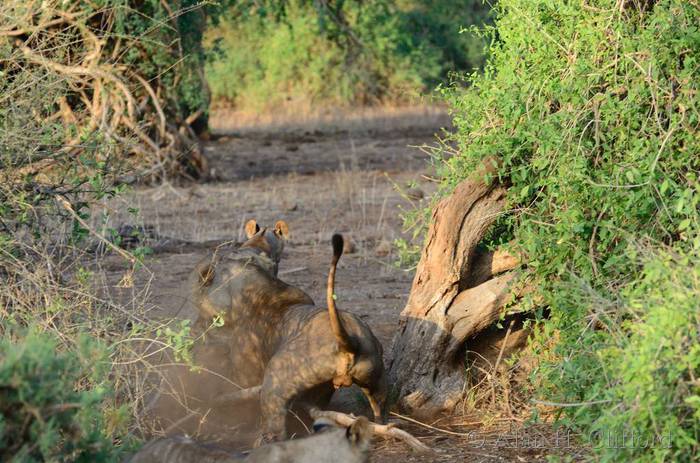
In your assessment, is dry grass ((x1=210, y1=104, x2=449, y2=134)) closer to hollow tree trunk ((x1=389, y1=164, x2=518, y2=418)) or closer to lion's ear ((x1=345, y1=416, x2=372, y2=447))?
hollow tree trunk ((x1=389, y1=164, x2=518, y2=418))

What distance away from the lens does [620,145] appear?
5203 mm

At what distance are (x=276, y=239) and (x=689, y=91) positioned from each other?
8.81 ft

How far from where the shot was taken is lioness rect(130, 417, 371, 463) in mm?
3957

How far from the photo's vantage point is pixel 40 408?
11.2ft

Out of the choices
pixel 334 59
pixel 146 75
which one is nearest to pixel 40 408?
pixel 146 75

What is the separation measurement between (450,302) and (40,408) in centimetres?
289

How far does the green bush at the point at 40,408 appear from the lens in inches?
133

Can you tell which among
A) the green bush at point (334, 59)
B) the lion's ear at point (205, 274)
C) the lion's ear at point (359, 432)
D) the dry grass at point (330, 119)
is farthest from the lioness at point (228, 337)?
the green bush at point (334, 59)

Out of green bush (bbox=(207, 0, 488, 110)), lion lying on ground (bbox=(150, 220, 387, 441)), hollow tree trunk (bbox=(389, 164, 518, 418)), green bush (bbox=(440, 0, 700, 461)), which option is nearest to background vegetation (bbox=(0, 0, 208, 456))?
lion lying on ground (bbox=(150, 220, 387, 441))

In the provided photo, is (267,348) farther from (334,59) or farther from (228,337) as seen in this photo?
(334,59)

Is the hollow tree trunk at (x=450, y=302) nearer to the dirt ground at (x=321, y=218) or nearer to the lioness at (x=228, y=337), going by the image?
the dirt ground at (x=321, y=218)

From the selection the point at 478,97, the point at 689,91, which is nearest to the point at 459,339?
the point at 478,97

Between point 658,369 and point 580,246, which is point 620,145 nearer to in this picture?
point 580,246

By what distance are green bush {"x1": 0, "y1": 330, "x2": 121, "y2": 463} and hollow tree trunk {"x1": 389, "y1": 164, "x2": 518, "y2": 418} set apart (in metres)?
2.44
